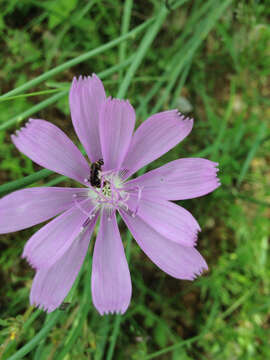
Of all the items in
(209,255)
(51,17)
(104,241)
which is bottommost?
(209,255)

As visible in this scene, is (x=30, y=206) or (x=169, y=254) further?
(x=169, y=254)

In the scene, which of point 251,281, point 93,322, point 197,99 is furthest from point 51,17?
point 251,281

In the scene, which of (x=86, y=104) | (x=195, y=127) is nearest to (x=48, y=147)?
(x=86, y=104)

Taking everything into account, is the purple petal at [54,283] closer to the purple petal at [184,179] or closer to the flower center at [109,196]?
the flower center at [109,196]

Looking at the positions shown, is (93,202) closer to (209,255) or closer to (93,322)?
(93,322)

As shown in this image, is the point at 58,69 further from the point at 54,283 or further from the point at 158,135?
the point at 54,283

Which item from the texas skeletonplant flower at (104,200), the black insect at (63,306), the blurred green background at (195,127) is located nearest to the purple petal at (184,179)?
the texas skeletonplant flower at (104,200)

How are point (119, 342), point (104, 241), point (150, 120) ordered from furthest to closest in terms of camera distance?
point (119, 342) → point (104, 241) → point (150, 120)
